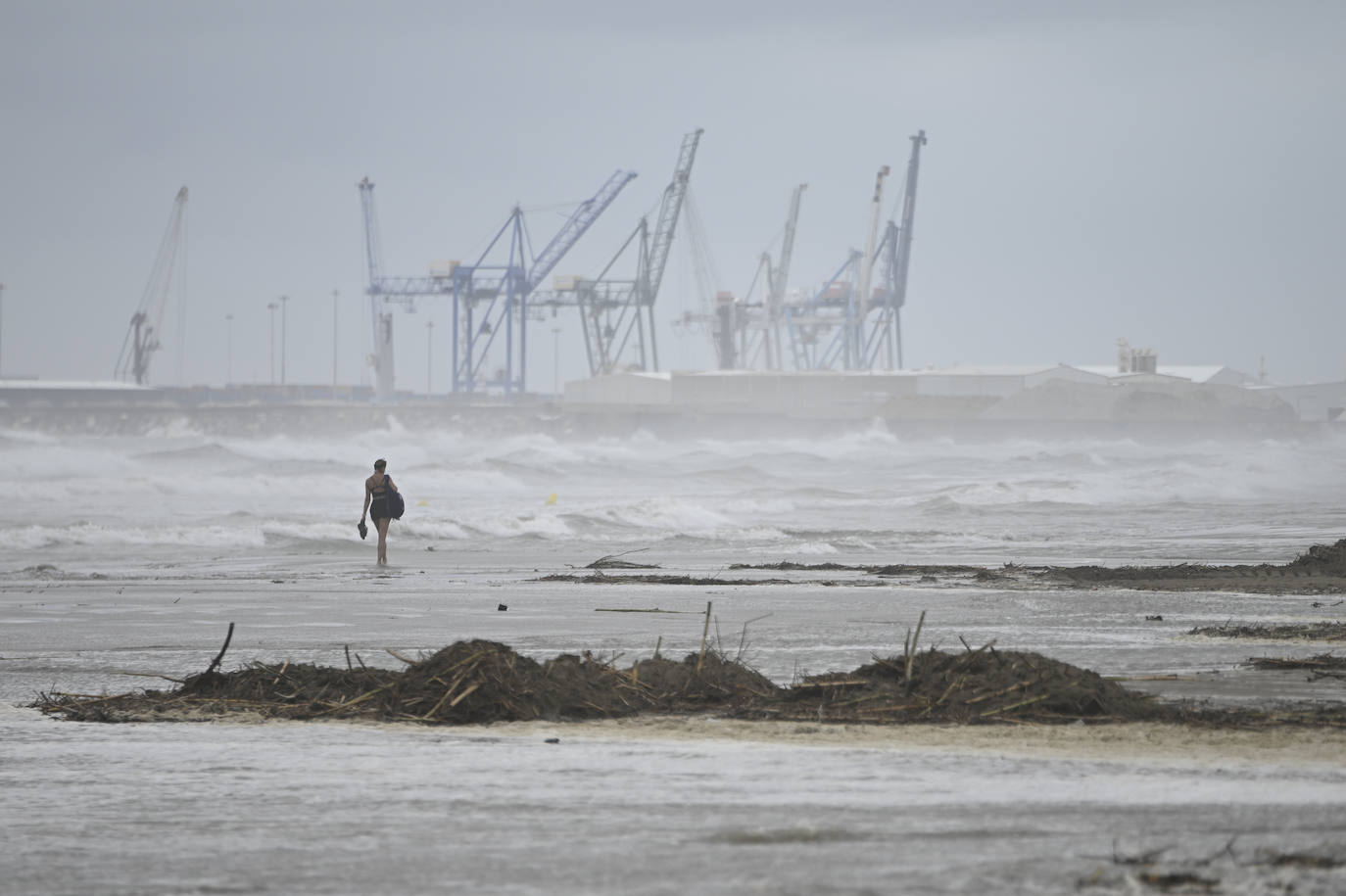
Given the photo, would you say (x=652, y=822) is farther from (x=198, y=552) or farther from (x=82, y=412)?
(x=82, y=412)

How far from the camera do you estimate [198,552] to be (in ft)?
62.0

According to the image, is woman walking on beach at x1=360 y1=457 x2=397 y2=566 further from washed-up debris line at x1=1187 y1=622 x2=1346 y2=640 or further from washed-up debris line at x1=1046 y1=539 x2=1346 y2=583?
washed-up debris line at x1=1187 y1=622 x2=1346 y2=640

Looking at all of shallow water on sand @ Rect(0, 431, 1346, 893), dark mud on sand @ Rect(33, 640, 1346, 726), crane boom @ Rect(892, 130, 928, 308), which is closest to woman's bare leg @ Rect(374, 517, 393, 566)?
shallow water on sand @ Rect(0, 431, 1346, 893)

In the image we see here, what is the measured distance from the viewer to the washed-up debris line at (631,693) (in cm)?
557

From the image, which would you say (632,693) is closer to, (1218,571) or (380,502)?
(1218,571)

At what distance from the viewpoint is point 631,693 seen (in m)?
5.97

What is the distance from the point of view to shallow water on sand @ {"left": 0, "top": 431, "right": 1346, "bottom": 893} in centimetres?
354

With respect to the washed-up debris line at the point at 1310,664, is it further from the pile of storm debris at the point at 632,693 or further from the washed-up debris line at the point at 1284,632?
the pile of storm debris at the point at 632,693

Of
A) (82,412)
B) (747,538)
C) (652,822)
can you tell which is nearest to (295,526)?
(747,538)

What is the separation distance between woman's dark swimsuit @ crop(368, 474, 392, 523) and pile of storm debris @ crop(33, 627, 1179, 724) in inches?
385

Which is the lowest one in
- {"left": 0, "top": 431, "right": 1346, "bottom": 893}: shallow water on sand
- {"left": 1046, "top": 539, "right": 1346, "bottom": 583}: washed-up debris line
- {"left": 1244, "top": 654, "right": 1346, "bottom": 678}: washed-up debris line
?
{"left": 0, "top": 431, "right": 1346, "bottom": 893}: shallow water on sand

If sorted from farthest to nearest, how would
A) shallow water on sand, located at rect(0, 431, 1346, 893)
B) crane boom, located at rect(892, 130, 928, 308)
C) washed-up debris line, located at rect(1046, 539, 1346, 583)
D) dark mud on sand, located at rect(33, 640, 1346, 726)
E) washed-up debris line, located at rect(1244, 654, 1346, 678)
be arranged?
crane boom, located at rect(892, 130, 928, 308) → washed-up debris line, located at rect(1046, 539, 1346, 583) → washed-up debris line, located at rect(1244, 654, 1346, 678) → dark mud on sand, located at rect(33, 640, 1346, 726) → shallow water on sand, located at rect(0, 431, 1346, 893)

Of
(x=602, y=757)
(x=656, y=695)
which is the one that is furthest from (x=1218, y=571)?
(x=602, y=757)

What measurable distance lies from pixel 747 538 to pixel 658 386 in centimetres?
9149
